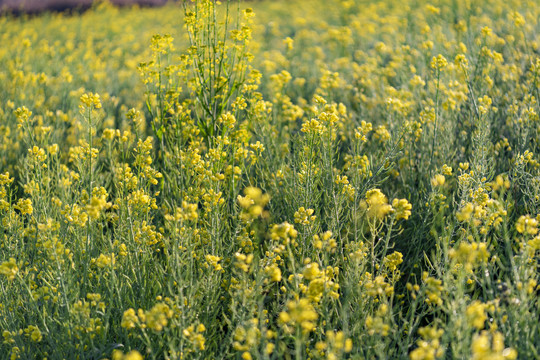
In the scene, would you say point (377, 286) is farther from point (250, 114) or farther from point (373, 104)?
point (373, 104)

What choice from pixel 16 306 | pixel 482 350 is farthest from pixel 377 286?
pixel 16 306

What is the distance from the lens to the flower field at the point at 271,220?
1720 millimetres

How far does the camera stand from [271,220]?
103 inches

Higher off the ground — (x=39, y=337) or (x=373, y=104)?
(x=373, y=104)

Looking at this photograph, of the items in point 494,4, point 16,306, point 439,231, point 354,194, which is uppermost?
point 494,4

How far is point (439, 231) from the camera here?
2586 millimetres

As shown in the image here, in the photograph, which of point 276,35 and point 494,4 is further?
→ point 276,35

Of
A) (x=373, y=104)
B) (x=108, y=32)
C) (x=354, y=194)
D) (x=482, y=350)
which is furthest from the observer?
(x=108, y=32)

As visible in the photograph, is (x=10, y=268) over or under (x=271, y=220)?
over

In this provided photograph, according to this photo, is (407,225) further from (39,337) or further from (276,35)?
(276,35)

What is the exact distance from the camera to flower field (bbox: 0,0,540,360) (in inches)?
67.7

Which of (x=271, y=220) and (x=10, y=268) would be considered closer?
(x=10, y=268)

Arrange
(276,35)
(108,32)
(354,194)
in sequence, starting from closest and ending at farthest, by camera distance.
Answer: (354,194) → (276,35) → (108,32)

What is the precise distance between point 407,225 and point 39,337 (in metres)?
1.96
